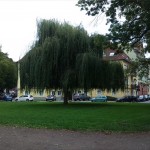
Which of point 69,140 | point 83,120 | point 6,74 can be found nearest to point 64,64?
point 83,120

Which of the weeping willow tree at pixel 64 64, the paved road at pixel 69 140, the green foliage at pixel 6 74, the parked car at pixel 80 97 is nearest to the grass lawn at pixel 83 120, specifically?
the paved road at pixel 69 140

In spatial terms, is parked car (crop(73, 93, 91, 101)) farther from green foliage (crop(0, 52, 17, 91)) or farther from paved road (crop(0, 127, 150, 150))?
paved road (crop(0, 127, 150, 150))

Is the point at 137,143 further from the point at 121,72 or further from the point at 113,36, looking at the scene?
the point at 121,72

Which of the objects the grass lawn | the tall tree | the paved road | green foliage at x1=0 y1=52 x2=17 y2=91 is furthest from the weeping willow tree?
green foliage at x1=0 y1=52 x2=17 y2=91

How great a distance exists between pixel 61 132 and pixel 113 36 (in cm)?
747

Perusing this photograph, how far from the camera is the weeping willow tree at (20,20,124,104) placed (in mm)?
41938

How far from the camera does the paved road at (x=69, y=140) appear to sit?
11.9 meters

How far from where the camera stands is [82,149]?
1150 cm

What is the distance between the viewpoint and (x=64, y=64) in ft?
141

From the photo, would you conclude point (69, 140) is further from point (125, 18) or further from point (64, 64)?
point (64, 64)

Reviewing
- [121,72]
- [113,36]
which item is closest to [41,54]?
Answer: [121,72]

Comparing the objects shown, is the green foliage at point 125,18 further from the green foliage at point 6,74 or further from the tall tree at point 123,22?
the green foliage at point 6,74

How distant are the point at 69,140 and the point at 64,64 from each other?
29.7 metres

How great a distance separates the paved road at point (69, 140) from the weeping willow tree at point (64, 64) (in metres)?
25.5
